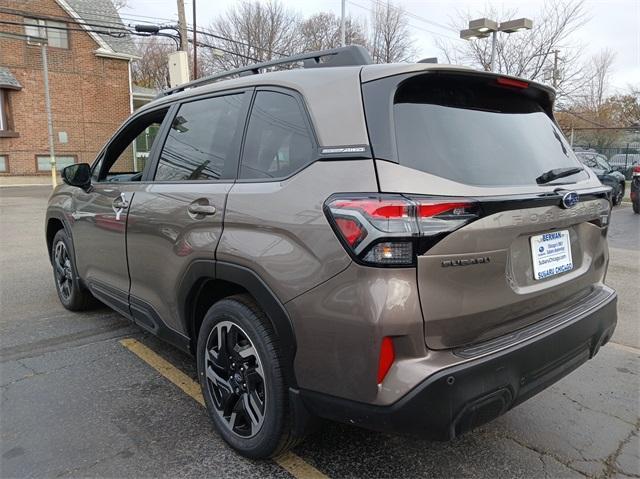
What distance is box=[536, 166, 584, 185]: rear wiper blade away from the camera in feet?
8.05

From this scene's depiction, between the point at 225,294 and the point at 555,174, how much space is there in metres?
1.82

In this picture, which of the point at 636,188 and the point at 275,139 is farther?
the point at 636,188

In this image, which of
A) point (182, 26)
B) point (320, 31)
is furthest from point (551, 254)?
point (320, 31)

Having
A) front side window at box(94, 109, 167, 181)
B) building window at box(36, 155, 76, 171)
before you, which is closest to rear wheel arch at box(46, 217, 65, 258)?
front side window at box(94, 109, 167, 181)

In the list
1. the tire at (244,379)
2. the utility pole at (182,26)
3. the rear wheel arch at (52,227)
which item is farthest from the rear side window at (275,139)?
the utility pole at (182,26)

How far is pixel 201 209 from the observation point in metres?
2.71

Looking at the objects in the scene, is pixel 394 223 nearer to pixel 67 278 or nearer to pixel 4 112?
pixel 67 278

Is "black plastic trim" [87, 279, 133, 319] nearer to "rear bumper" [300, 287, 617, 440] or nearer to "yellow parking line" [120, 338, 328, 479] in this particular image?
"yellow parking line" [120, 338, 328, 479]

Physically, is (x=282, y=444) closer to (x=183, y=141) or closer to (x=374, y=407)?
(x=374, y=407)

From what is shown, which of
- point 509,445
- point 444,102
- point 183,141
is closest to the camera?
point 444,102

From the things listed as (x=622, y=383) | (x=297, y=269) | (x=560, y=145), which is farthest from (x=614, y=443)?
(x=297, y=269)

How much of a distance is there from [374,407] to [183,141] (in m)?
2.07

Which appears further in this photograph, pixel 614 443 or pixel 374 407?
pixel 614 443

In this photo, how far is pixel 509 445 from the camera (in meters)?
2.75
